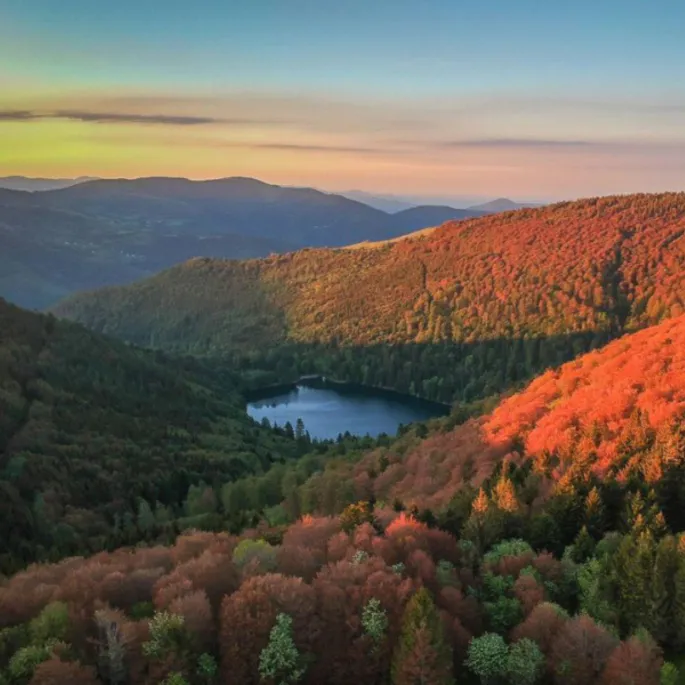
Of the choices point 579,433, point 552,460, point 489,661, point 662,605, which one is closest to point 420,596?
point 489,661

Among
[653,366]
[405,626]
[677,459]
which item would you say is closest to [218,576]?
[405,626]

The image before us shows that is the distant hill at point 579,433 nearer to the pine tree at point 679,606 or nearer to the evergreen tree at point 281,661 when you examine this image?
the pine tree at point 679,606

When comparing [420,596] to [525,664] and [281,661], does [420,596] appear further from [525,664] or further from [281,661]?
[281,661]

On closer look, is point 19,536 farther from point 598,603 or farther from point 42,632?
point 598,603

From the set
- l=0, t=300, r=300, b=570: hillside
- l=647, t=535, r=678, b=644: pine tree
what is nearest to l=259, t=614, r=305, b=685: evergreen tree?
l=647, t=535, r=678, b=644: pine tree

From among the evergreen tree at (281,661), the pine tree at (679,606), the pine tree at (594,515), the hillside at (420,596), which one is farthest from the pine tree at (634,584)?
the evergreen tree at (281,661)
